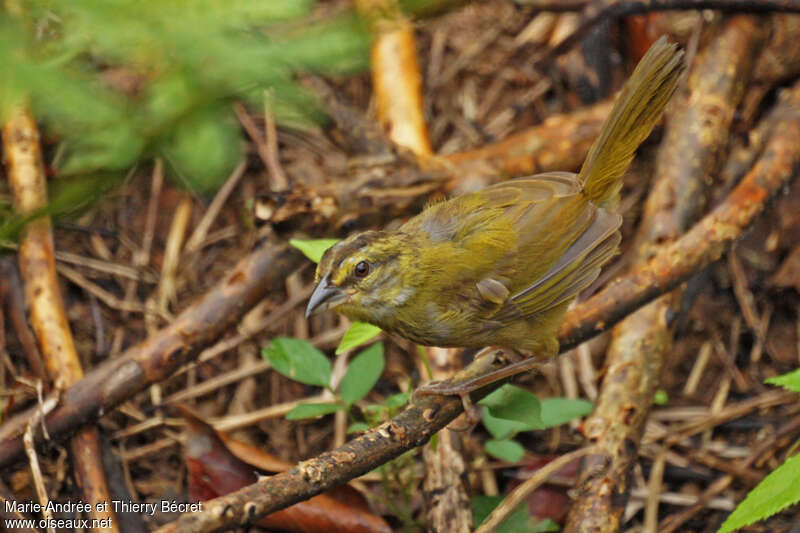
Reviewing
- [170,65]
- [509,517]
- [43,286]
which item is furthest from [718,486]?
[43,286]

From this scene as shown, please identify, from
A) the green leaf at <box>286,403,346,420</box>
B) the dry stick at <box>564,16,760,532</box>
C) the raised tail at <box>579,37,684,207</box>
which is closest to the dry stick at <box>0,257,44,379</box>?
the green leaf at <box>286,403,346,420</box>

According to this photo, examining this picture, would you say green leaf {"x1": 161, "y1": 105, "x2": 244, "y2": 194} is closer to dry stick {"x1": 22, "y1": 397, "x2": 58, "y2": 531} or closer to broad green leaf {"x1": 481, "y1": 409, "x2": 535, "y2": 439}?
dry stick {"x1": 22, "y1": 397, "x2": 58, "y2": 531}

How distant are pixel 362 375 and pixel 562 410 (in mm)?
792

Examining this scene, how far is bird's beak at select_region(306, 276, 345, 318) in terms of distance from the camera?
2.71 metres

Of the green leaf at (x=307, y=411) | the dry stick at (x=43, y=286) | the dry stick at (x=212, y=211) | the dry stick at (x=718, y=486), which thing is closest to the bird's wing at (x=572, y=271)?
the green leaf at (x=307, y=411)

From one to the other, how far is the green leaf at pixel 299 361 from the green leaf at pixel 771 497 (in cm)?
154

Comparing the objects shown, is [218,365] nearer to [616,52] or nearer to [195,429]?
Answer: [195,429]

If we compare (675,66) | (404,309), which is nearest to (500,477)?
(404,309)

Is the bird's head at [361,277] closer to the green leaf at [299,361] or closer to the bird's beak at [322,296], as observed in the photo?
the bird's beak at [322,296]

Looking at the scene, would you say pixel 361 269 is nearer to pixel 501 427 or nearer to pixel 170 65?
pixel 501 427

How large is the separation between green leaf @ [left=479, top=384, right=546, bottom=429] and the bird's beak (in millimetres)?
655

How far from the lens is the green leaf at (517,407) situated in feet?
8.24

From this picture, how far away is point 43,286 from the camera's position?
11.2ft

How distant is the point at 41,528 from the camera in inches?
118
